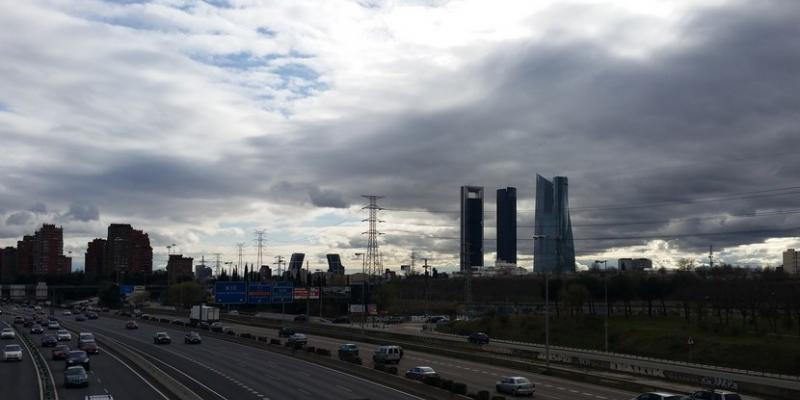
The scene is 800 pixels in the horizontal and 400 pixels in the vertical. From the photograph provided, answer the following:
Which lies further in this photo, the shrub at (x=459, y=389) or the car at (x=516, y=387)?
the car at (x=516, y=387)

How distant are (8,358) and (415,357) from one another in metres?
42.6

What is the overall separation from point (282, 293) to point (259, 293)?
22.7 feet

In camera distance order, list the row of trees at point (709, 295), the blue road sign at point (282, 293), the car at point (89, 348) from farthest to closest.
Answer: the blue road sign at point (282, 293) < the row of trees at point (709, 295) < the car at point (89, 348)

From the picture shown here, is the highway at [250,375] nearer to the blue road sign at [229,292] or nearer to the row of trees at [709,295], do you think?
the blue road sign at [229,292]

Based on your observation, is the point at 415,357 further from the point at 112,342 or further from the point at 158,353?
the point at 112,342

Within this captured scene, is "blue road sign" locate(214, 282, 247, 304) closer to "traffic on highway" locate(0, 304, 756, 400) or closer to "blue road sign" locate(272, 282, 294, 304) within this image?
"blue road sign" locate(272, 282, 294, 304)

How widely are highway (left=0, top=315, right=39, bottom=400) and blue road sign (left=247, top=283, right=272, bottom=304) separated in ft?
195

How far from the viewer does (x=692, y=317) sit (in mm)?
125938

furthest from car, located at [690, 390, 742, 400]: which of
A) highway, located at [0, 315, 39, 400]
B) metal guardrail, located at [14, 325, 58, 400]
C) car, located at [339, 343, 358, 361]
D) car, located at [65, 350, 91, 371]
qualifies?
car, located at [65, 350, 91, 371]

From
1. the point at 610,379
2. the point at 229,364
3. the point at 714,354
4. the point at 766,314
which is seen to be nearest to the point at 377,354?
the point at 229,364

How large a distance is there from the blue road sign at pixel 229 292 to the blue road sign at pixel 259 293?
1.49 metres

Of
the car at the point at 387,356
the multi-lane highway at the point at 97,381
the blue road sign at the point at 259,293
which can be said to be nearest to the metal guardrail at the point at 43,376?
the multi-lane highway at the point at 97,381

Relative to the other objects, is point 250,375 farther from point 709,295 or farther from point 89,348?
point 709,295

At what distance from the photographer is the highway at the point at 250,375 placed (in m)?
51.3
